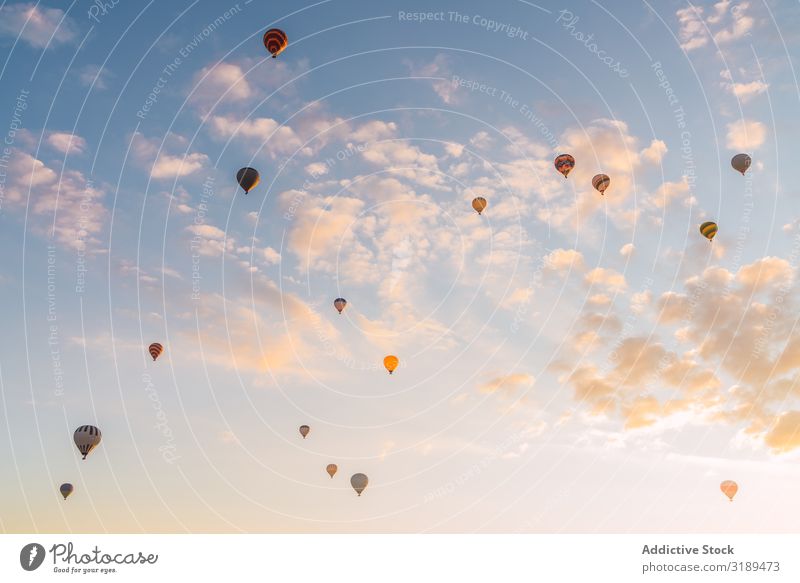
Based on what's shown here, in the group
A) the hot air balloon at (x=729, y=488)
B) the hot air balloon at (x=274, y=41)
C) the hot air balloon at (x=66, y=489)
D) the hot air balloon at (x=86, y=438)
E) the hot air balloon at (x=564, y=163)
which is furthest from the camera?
the hot air balloon at (x=66, y=489)

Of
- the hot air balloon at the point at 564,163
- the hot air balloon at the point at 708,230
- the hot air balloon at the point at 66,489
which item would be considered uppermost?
the hot air balloon at the point at 564,163

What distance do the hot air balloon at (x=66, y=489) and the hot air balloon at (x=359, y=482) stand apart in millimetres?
33685

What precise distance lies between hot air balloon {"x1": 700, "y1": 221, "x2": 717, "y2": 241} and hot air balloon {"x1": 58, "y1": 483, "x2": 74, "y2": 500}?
74.1 meters

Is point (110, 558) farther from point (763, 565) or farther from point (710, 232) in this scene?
point (710, 232)

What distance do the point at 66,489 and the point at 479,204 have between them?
58.0 m

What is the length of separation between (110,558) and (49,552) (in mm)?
2678

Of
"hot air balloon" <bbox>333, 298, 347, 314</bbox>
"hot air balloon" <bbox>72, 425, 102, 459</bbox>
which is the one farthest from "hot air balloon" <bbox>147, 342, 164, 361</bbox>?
"hot air balloon" <bbox>333, 298, 347, 314</bbox>

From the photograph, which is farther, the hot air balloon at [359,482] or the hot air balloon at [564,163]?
the hot air balloon at [359,482]

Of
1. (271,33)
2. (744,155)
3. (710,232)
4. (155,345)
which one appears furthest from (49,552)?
(744,155)

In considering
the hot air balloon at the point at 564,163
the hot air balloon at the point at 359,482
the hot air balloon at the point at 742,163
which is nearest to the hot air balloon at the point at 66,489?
the hot air balloon at the point at 359,482

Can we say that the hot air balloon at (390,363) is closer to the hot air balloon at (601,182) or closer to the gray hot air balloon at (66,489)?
the hot air balloon at (601,182)

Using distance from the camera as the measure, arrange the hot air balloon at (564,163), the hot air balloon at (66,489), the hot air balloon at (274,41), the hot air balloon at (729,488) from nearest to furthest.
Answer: the hot air balloon at (274,41) < the hot air balloon at (564,163) < the hot air balloon at (729,488) < the hot air balloon at (66,489)

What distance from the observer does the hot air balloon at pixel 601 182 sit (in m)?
A: 53.4

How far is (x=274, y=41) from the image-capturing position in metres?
47.2
